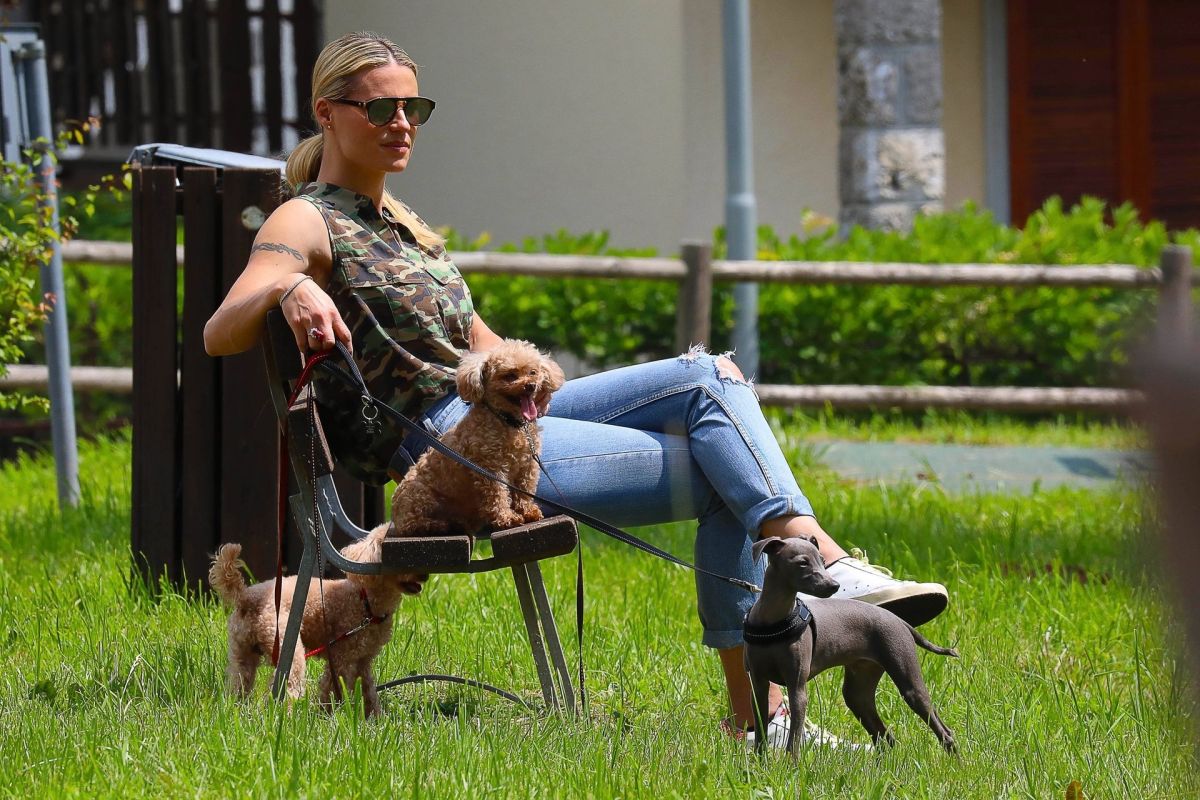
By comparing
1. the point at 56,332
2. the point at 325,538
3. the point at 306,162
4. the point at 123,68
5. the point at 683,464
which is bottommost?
the point at 325,538

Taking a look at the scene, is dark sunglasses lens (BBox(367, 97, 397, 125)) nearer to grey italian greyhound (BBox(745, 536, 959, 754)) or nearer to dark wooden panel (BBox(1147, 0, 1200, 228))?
grey italian greyhound (BBox(745, 536, 959, 754))

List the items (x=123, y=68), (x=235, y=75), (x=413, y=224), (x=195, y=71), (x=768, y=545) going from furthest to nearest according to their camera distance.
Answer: (x=123, y=68) < (x=195, y=71) < (x=235, y=75) < (x=413, y=224) < (x=768, y=545)

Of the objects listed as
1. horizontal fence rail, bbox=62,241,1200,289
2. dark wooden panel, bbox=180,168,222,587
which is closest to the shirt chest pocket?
dark wooden panel, bbox=180,168,222,587

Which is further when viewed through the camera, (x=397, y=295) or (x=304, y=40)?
(x=304, y=40)

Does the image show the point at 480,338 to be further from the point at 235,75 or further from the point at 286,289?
the point at 235,75

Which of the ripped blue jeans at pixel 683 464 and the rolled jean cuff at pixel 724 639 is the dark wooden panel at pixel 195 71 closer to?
the ripped blue jeans at pixel 683 464

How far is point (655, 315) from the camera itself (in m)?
8.41

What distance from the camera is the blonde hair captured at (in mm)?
3281

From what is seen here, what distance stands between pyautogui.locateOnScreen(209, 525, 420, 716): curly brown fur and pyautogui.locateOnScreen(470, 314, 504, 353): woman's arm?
1.77 feet

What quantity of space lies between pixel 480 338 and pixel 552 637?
29.8 inches

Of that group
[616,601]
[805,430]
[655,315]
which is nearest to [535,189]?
[655,315]

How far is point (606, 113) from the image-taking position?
10102 millimetres

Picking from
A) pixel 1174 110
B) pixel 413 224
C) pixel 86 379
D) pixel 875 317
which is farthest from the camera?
pixel 1174 110

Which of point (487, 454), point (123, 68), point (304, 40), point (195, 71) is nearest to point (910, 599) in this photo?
point (487, 454)
